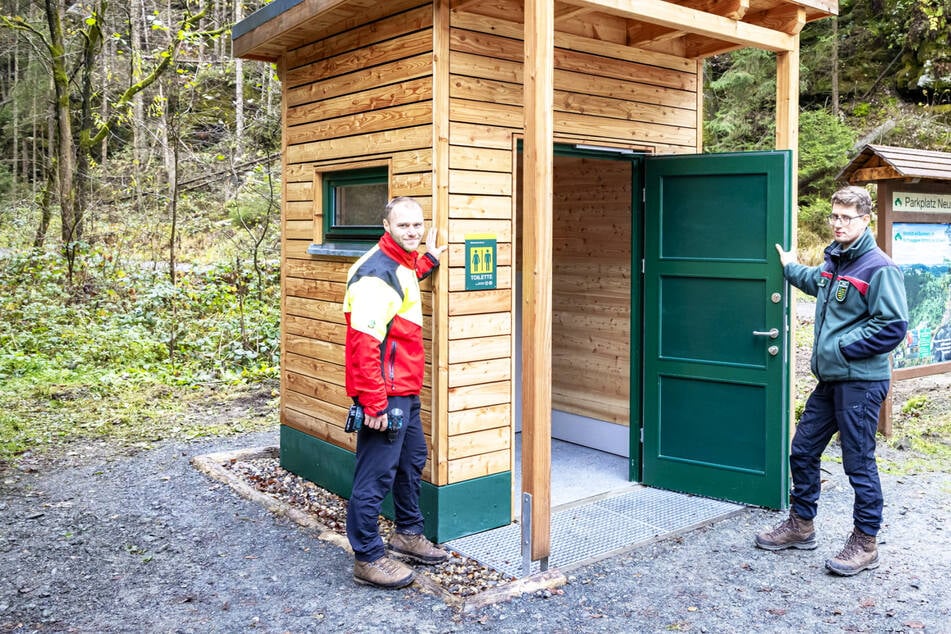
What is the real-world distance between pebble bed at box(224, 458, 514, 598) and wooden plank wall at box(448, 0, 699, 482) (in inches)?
21.6

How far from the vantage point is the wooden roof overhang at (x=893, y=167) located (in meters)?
5.88

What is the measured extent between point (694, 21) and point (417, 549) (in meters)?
3.25

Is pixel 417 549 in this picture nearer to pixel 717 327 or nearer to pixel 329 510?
pixel 329 510

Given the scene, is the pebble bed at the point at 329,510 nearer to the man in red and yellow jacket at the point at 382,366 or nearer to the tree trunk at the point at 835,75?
the man in red and yellow jacket at the point at 382,366

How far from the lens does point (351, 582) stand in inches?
158

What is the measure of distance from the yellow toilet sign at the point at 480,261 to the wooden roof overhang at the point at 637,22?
1.27m

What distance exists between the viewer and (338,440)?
17.6 feet

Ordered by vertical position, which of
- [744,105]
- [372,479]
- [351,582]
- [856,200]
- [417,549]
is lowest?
[351,582]

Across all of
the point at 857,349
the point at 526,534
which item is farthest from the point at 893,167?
the point at 526,534

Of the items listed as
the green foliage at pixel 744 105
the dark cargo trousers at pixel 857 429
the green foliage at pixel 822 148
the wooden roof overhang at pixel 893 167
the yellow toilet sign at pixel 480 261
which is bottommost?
the dark cargo trousers at pixel 857 429

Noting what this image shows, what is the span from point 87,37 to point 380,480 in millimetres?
10135

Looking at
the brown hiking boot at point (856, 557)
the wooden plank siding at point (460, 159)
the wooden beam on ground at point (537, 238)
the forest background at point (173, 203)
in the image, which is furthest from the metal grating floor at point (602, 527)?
the forest background at point (173, 203)

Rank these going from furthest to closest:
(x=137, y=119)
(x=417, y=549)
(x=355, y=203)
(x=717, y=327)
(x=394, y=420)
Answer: (x=137, y=119)
(x=355, y=203)
(x=717, y=327)
(x=417, y=549)
(x=394, y=420)

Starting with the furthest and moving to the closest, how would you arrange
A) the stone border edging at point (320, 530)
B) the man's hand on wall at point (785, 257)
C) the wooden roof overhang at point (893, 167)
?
1. the wooden roof overhang at point (893, 167)
2. the man's hand on wall at point (785, 257)
3. the stone border edging at point (320, 530)
